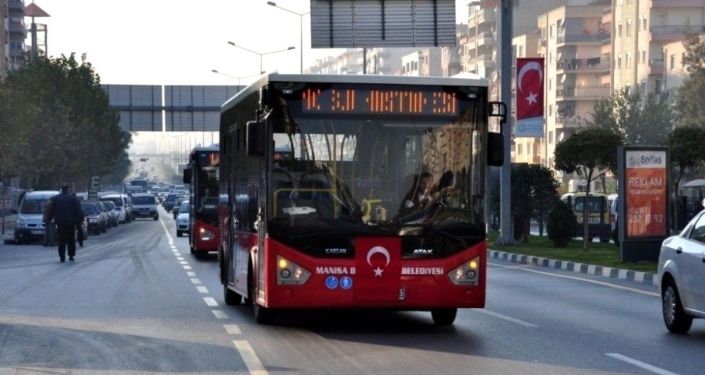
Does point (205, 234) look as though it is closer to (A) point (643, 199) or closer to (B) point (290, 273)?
(A) point (643, 199)

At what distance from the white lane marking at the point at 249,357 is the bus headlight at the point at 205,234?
72.1 ft

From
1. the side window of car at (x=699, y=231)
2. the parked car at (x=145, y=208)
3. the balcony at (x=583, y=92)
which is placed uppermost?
the balcony at (x=583, y=92)

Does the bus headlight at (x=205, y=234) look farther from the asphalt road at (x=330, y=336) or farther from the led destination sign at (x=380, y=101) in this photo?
the led destination sign at (x=380, y=101)

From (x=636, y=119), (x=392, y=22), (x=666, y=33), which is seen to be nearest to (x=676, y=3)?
(x=666, y=33)

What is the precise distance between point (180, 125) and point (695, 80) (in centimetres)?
3652

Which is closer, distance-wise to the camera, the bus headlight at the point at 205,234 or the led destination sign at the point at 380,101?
the led destination sign at the point at 380,101

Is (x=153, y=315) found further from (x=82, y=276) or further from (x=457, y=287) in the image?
(x=82, y=276)

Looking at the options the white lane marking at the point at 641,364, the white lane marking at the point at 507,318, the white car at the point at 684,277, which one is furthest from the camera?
the white lane marking at the point at 507,318

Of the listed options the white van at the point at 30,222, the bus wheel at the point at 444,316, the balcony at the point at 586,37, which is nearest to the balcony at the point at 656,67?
the balcony at the point at 586,37

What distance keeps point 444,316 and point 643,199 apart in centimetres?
1648

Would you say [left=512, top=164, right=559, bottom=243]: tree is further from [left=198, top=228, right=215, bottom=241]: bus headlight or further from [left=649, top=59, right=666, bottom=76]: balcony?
[left=649, top=59, right=666, bottom=76]: balcony

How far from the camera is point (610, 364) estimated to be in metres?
12.9

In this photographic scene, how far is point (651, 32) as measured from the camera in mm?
109125

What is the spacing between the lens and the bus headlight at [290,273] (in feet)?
51.8
